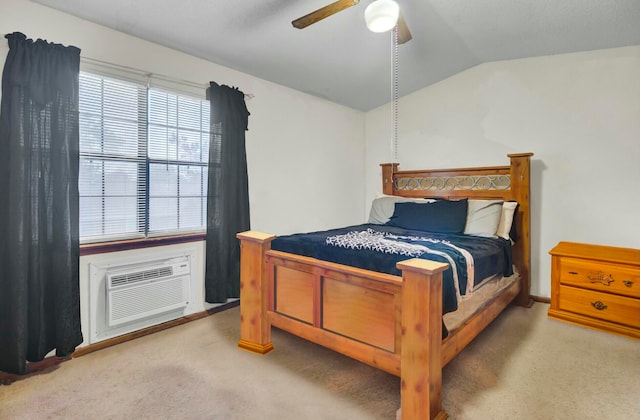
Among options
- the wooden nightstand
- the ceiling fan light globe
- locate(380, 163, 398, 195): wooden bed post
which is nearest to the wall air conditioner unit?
the ceiling fan light globe

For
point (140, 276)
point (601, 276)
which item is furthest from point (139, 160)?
point (601, 276)

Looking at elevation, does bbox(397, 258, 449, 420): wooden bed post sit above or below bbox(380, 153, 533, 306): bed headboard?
below

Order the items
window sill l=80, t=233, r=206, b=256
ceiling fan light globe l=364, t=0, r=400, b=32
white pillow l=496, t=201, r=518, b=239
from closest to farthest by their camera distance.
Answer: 1. ceiling fan light globe l=364, t=0, r=400, b=32
2. window sill l=80, t=233, r=206, b=256
3. white pillow l=496, t=201, r=518, b=239

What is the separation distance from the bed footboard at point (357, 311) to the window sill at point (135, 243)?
67 cm

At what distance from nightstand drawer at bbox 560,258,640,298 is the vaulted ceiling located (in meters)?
1.89

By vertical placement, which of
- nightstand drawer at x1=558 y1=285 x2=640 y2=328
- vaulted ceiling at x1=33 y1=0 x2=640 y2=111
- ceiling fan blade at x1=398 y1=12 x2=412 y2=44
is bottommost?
nightstand drawer at x1=558 y1=285 x2=640 y2=328

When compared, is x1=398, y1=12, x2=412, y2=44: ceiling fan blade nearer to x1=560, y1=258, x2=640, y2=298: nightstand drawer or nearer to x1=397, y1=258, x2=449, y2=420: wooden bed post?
x1=397, y1=258, x2=449, y2=420: wooden bed post

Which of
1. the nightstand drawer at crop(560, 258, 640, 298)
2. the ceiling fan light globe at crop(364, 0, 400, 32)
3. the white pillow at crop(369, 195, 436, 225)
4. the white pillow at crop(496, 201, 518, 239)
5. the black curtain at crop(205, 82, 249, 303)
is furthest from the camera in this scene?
the white pillow at crop(369, 195, 436, 225)

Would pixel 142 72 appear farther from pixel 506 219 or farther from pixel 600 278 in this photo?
pixel 600 278

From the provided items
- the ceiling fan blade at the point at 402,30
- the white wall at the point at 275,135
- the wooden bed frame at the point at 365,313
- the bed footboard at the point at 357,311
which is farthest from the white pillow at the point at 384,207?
the ceiling fan blade at the point at 402,30

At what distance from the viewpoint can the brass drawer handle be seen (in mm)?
2590

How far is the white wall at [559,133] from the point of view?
9.53 ft

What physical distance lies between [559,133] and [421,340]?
285 cm

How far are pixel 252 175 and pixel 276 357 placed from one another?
1.77 m
